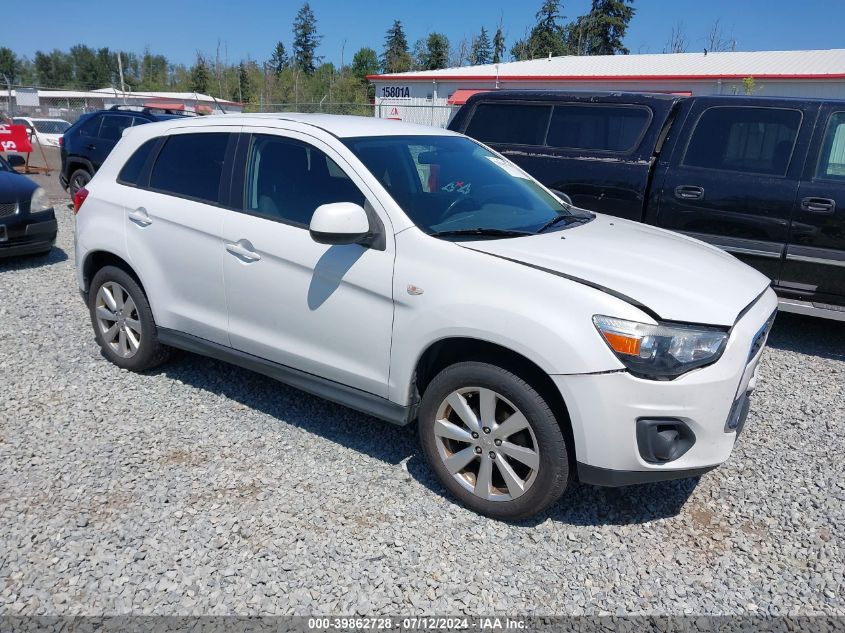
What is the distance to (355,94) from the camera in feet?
167

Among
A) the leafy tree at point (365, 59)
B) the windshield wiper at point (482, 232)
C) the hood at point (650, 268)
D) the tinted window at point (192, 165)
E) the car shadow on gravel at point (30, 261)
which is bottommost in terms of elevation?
the car shadow on gravel at point (30, 261)

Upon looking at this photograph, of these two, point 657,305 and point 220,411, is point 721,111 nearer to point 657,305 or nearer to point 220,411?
point 657,305

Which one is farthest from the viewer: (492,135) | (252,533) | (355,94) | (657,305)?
A: (355,94)

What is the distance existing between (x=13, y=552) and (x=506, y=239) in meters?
2.60

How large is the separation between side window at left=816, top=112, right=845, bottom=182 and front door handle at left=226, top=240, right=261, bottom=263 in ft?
14.4

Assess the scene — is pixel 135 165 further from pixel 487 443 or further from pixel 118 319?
pixel 487 443

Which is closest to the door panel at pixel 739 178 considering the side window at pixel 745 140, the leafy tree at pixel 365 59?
the side window at pixel 745 140

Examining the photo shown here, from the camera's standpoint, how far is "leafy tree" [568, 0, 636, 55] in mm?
57719

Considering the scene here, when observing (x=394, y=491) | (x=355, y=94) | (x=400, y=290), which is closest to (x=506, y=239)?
(x=400, y=290)

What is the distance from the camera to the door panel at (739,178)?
524cm

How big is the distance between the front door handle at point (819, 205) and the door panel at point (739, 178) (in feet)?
0.34

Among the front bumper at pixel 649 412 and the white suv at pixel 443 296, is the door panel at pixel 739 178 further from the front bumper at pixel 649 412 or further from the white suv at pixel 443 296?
the front bumper at pixel 649 412

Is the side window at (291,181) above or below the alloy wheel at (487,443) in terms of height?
above

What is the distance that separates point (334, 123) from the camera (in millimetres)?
3779
